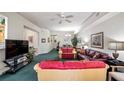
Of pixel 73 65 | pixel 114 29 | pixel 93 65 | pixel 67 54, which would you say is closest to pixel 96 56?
pixel 114 29

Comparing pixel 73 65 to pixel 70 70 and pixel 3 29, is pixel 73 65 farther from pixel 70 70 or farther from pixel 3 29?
pixel 3 29

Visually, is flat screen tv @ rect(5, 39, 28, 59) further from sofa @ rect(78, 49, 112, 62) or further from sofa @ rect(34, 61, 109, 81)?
sofa @ rect(78, 49, 112, 62)

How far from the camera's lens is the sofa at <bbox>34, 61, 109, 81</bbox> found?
2953mm

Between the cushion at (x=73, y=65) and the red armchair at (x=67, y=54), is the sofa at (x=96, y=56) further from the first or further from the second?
the red armchair at (x=67, y=54)

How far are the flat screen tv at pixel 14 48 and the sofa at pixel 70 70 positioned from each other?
2.12 m

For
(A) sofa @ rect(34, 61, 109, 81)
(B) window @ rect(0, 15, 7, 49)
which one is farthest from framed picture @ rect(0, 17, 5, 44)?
(A) sofa @ rect(34, 61, 109, 81)

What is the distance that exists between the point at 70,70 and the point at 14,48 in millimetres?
3098

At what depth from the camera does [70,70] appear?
2.94 meters

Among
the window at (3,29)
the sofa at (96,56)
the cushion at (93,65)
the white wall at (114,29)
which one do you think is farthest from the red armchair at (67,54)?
the cushion at (93,65)

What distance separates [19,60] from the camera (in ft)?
18.7

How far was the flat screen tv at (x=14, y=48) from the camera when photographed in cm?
462

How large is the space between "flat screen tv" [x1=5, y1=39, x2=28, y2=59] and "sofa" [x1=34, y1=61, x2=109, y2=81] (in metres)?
2.12

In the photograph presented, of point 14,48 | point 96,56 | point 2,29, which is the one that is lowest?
point 96,56
